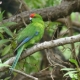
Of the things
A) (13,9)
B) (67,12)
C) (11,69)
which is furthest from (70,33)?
(11,69)

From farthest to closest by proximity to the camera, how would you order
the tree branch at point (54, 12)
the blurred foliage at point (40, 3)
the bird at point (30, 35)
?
the blurred foliage at point (40, 3)
the tree branch at point (54, 12)
the bird at point (30, 35)

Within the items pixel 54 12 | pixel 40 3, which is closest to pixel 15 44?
pixel 54 12

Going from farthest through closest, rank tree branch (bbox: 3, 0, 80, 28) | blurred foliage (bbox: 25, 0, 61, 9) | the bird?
blurred foliage (bbox: 25, 0, 61, 9), tree branch (bbox: 3, 0, 80, 28), the bird

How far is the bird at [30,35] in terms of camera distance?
274cm

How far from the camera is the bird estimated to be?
108 inches

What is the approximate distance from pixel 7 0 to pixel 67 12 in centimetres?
90

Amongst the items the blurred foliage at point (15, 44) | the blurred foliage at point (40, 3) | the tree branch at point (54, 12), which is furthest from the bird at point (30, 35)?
the blurred foliage at point (40, 3)

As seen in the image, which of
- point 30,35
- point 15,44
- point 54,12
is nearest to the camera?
point 15,44

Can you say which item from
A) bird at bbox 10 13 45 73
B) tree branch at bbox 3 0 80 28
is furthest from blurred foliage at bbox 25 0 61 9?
bird at bbox 10 13 45 73

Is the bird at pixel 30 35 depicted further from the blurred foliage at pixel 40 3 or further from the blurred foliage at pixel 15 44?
the blurred foliage at pixel 40 3

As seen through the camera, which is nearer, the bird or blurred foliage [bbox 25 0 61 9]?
the bird

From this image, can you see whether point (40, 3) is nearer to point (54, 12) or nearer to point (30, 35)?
point (54, 12)

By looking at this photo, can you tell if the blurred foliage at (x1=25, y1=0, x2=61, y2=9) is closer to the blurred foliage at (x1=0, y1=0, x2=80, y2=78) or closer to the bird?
the blurred foliage at (x1=0, y1=0, x2=80, y2=78)

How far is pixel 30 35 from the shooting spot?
290cm
